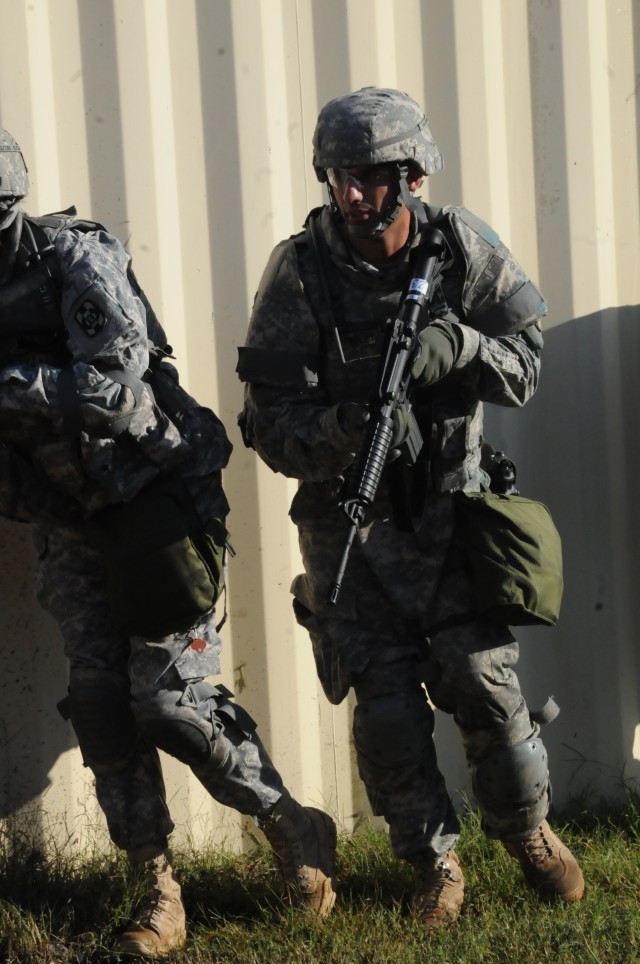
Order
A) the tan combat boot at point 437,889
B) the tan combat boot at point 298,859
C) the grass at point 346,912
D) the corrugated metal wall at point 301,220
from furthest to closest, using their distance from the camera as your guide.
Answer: the corrugated metal wall at point 301,220
the tan combat boot at point 298,859
the tan combat boot at point 437,889
the grass at point 346,912

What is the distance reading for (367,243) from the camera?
3.92 metres

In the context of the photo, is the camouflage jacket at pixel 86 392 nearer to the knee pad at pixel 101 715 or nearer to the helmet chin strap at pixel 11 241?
the helmet chin strap at pixel 11 241

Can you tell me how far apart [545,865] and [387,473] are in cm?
117

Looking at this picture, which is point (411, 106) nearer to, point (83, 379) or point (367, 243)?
point (367, 243)

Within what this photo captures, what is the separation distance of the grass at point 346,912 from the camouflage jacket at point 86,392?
1.08 m

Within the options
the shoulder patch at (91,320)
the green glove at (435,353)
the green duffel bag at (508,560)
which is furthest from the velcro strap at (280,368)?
the green duffel bag at (508,560)

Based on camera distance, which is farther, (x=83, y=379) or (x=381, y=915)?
(x=381, y=915)

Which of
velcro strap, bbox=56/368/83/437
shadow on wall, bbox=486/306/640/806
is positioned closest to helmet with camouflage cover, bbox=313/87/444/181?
velcro strap, bbox=56/368/83/437

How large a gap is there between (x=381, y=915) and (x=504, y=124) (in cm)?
251

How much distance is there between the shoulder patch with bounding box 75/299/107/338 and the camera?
3695mm

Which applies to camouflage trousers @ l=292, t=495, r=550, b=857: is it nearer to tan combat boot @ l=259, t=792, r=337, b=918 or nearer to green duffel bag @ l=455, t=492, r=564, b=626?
green duffel bag @ l=455, t=492, r=564, b=626

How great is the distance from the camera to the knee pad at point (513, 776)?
154 inches

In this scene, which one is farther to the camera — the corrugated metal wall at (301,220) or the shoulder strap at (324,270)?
the corrugated metal wall at (301,220)

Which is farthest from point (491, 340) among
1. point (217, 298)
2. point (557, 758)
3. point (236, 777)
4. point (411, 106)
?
point (557, 758)
